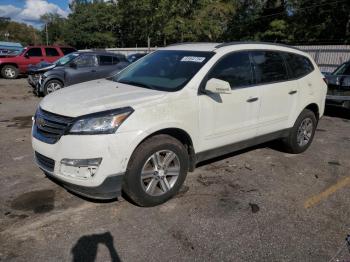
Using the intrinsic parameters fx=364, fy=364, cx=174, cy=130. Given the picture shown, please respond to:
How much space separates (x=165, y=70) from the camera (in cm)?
470

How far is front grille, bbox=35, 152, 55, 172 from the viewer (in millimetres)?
3790

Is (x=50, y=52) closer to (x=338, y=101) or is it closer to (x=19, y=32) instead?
(x=338, y=101)

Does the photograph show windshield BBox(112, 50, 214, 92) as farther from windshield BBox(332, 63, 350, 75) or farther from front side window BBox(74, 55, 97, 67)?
front side window BBox(74, 55, 97, 67)

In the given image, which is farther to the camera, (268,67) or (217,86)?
(268,67)

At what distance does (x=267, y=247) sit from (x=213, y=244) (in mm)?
501

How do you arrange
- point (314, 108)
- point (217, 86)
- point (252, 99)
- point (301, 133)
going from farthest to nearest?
1. point (314, 108)
2. point (301, 133)
3. point (252, 99)
4. point (217, 86)

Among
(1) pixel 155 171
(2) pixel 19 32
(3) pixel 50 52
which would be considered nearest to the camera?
(1) pixel 155 171

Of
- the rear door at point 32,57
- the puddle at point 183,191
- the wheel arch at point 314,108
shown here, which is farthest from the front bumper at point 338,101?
the rear door at point 32,57

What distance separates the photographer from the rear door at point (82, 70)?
12250 millimetres

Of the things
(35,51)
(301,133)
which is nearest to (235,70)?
(301,133)

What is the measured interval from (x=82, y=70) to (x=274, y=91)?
8737 mm

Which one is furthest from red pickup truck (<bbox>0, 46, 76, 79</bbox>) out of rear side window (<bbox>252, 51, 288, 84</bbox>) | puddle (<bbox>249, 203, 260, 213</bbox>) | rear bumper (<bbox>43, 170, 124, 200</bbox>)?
puddle (<bbox>249, 203, 260, 213</bbox>)

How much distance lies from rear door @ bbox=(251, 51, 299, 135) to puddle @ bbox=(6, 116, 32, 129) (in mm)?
5259

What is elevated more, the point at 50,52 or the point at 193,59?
the point at 193,59
